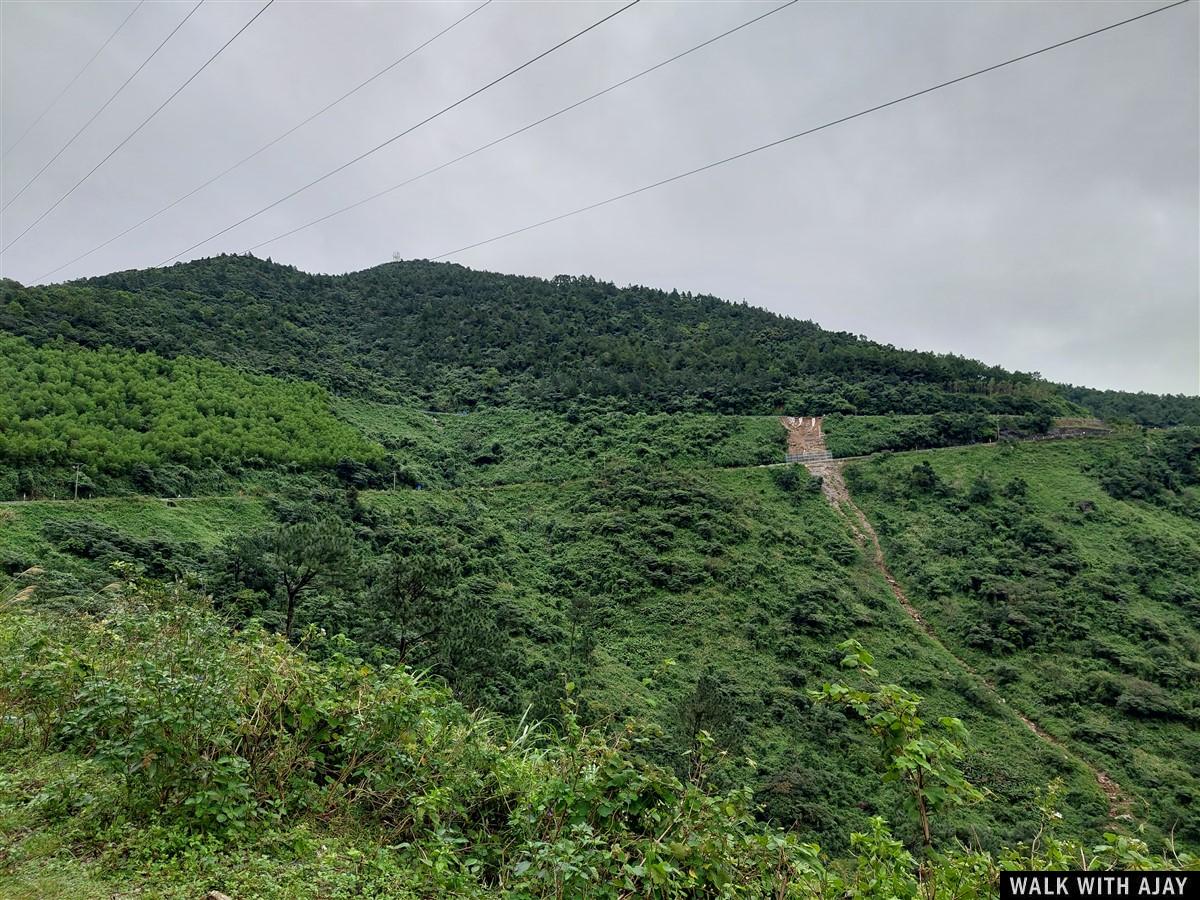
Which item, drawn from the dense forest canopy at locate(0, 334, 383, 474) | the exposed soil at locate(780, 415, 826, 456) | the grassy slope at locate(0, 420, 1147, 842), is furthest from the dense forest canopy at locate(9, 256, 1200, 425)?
the grassy slope at locate(0, 420, 1147, 842)

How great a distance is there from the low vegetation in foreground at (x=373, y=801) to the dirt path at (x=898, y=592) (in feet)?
42.6

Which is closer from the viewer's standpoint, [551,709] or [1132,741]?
[551,709]

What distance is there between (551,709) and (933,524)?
30389 mm

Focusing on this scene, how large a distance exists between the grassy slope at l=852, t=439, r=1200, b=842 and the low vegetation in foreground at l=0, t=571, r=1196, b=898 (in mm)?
23948

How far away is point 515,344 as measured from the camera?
231 ft

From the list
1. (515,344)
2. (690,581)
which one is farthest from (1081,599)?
(515,344)

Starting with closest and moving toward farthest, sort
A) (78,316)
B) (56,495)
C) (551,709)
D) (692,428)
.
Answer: (551,709) → (56,495) → (78,316) → (692,428)

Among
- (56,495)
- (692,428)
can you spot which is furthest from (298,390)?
(692,428)

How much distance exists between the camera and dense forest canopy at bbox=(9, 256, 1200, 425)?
4641 cm

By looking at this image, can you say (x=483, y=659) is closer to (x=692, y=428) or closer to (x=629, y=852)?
(x=629, y=852)

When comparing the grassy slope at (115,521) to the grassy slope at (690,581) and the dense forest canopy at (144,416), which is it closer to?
the grassy slope at (690,581)

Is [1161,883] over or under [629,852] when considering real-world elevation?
over

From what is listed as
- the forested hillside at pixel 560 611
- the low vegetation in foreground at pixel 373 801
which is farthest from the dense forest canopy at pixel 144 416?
the low vegetation in foreground at pixel 373 801

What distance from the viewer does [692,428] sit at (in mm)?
48875
